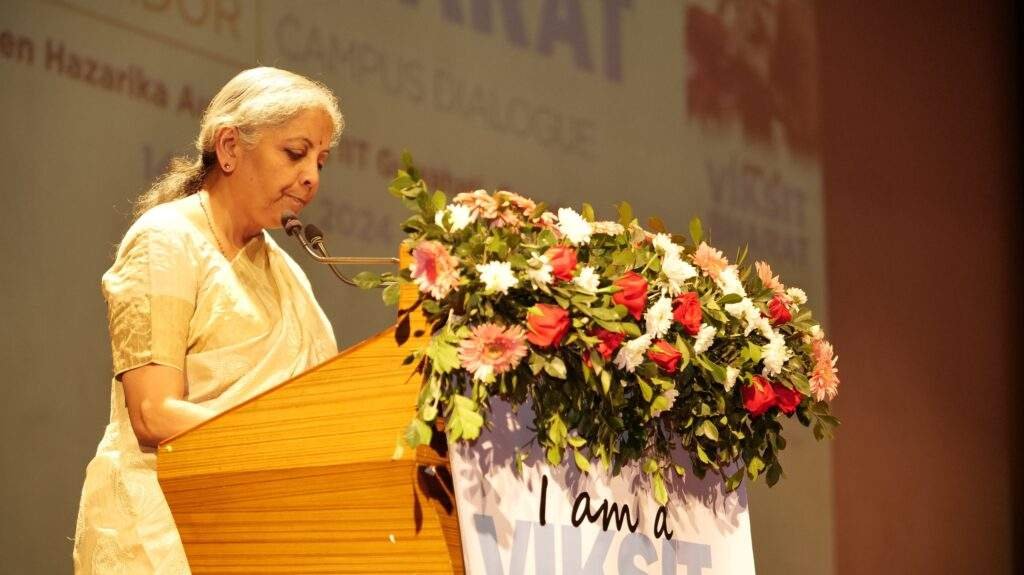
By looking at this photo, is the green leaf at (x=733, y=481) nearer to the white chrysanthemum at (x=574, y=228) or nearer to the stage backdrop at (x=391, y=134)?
the white chrysanthemum at (x=574, y=228)

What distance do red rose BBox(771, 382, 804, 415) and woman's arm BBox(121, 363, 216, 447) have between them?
0.81m

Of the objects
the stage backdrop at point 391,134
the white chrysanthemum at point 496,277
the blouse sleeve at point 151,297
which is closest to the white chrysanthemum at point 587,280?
the white chrysanthemum at point 496,277

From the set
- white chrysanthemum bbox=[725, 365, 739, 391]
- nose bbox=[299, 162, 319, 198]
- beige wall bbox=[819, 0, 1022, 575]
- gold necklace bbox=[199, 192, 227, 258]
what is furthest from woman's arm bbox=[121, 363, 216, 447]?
beige wall bbox=[819, 0, 1022, 575]

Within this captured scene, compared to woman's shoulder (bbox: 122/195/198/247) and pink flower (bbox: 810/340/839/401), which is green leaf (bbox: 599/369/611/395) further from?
woman's shoulder (bbox: 122/195/198/247)

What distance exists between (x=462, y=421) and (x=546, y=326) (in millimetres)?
151

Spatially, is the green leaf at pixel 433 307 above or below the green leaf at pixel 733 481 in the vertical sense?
above

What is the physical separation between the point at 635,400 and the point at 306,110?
805 millimetres

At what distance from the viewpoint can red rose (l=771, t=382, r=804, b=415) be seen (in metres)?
1.85

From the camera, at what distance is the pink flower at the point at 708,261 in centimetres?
185

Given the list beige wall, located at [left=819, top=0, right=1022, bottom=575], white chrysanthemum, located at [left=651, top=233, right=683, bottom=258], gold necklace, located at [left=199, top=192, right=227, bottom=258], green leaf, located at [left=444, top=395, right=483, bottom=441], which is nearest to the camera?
green leaf, located at [left=444, top=395, right=483, bottom=441]

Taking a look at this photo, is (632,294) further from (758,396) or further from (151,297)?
(151,297)

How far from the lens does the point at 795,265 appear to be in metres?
5.15

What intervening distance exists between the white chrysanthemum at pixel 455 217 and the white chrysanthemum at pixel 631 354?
250 millimetres

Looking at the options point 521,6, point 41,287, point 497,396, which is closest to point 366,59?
point 521,6
